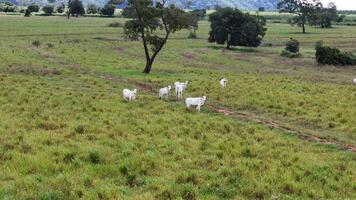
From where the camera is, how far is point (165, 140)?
778 inches

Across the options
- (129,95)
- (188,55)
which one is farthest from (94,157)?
(188,55)

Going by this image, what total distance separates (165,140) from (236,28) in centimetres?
7244

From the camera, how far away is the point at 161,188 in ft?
43.7

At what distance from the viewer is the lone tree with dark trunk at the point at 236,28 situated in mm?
89312

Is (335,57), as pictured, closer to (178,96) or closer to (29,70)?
(178,96)

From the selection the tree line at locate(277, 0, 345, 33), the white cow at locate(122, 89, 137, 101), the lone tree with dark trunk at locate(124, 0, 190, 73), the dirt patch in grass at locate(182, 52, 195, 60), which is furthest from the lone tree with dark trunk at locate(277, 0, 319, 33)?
the white cow at locate(122, 89, 137, 101)

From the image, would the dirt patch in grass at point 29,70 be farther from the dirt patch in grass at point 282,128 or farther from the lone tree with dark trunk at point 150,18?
the dirt patch in grass at point 282,128

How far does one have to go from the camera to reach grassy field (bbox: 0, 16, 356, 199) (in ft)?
44.9

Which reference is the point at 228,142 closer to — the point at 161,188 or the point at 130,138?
the point at 130,138

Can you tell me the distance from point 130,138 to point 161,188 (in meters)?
6.78

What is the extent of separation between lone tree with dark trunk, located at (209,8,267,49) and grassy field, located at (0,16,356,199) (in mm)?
44758

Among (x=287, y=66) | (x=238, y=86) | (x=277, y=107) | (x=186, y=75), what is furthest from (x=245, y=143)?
(x=287, y=66)

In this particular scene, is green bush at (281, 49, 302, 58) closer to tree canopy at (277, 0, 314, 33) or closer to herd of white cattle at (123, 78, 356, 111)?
herd of white cattle at (123, 78, 356, 111)

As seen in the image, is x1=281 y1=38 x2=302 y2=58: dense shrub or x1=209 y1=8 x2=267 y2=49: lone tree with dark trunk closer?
x1=281 y1=38 x2=302 y2=58: dense shrub
